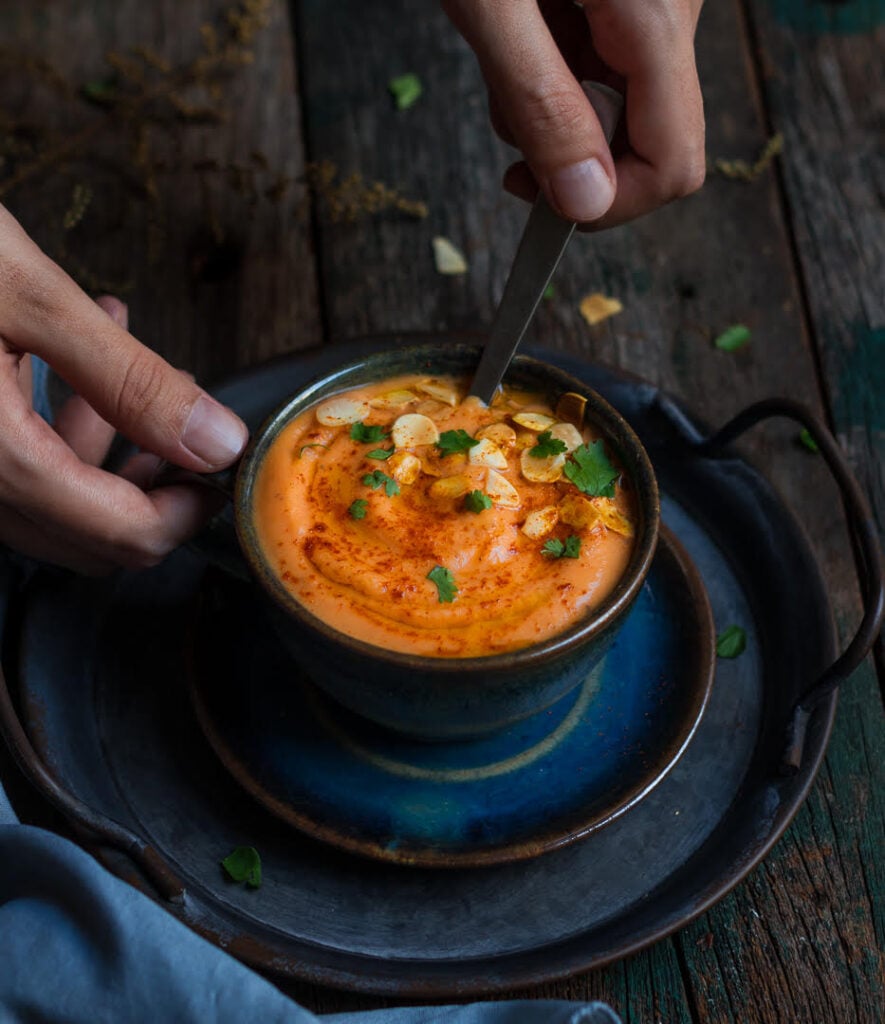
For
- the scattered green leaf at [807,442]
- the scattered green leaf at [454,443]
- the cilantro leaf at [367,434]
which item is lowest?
the scattered green leaf at [807,442]

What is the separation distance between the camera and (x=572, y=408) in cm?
169

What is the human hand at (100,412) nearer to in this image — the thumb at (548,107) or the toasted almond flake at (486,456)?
the toasted almond flake at (486,456)

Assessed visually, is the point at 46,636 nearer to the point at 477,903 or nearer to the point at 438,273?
the point at 477,903

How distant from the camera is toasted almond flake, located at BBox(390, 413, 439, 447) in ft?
Answer: 5.34

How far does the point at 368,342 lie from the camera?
2.09 m

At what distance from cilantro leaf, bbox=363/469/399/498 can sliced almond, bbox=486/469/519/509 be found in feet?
0.41

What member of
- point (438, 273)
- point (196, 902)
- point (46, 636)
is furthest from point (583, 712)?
point (438, 273)

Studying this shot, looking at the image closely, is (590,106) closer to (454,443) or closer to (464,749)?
(454,443)

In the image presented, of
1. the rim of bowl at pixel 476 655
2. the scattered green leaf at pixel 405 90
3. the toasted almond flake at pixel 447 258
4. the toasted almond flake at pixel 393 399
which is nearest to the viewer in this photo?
the rim of bowl at pixel 476 655

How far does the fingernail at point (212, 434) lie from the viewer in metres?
1.60

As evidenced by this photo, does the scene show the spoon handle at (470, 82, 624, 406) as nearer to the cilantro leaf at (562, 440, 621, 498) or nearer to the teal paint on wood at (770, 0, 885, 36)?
the cilantro leaf at (562, 440, 621, 498)

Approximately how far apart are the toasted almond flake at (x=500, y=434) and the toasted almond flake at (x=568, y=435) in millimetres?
34

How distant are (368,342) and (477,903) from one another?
975 millimetres

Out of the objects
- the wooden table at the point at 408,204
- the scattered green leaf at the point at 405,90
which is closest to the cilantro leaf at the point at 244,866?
the wooden table at the point at 408,204
